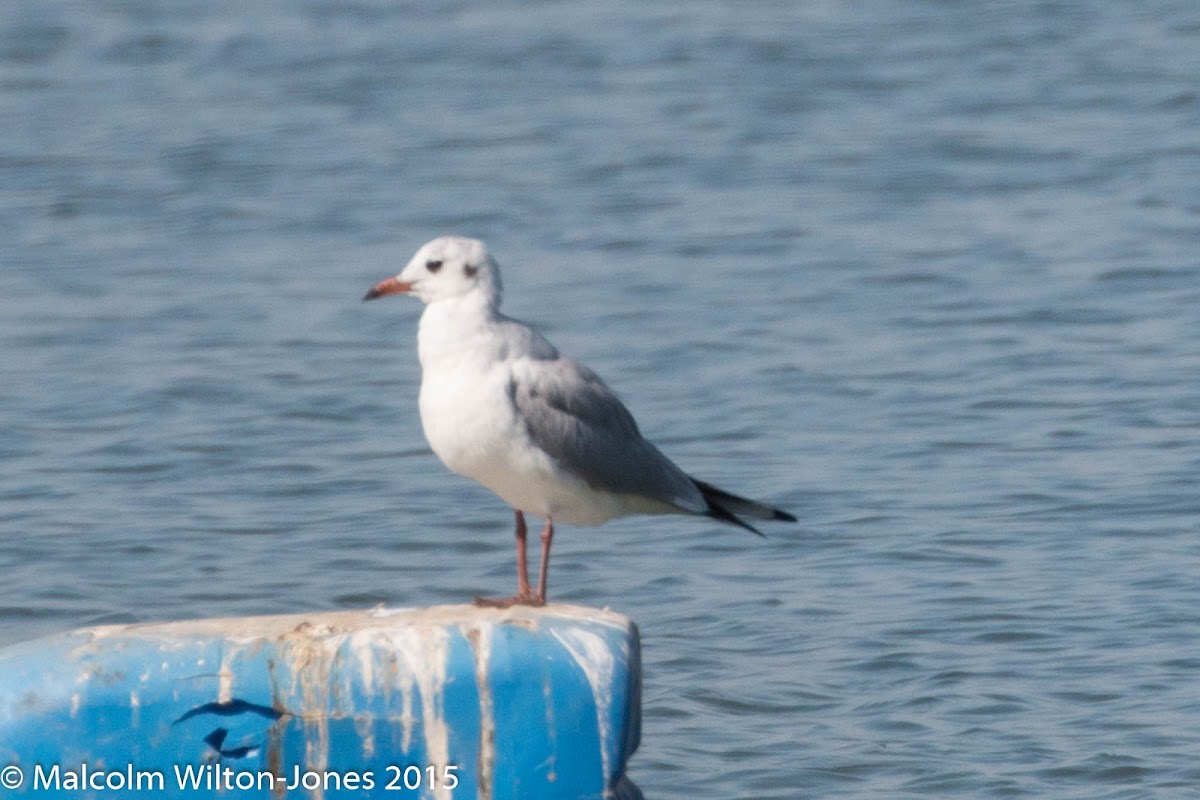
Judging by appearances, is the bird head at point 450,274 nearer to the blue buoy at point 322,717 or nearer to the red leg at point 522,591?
the red leg at point 522,591

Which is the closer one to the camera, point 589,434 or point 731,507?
point 589,434

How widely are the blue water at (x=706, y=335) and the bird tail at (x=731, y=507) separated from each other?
0.62 meters

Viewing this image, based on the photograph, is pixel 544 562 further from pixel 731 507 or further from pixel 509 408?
pixel 731 507

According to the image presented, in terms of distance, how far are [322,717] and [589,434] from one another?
1.00m

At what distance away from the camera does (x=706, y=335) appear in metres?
9.49

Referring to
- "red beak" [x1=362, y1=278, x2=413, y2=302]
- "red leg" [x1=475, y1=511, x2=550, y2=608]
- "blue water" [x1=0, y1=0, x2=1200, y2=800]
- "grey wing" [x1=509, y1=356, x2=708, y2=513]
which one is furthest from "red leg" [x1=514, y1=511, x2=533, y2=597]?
"blue water" [x1=0, y1=0, x2=1200, y2=800]

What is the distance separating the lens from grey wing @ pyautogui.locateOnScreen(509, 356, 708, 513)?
15.4ft

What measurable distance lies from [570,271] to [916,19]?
22.0 feet

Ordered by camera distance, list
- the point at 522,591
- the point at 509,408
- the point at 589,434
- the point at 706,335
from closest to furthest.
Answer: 1. the point at 509,408
2. the point at 522,591
3. the point at 589,434
4. the point at 706,335

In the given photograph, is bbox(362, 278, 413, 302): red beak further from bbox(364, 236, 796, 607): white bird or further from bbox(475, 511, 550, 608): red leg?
bbox(475, 511, 550, 608): red leg

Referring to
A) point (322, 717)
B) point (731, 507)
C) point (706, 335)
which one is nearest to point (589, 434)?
point (731, 507)

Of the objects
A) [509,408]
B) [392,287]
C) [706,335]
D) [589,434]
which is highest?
[392,287]

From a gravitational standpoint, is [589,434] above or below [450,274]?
below

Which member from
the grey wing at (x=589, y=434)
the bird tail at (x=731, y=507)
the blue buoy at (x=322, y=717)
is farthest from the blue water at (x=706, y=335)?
the blue buoy at (x=322, y=717)
